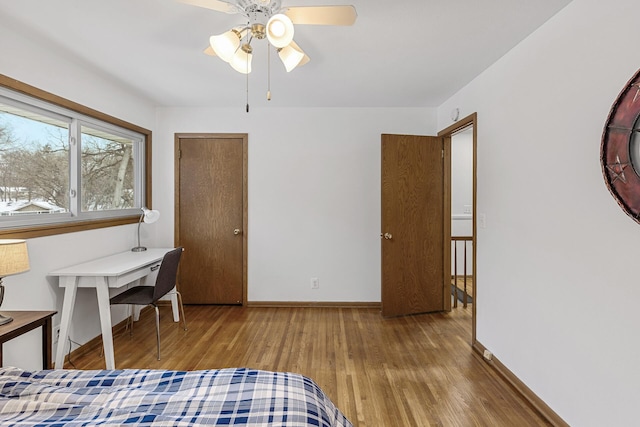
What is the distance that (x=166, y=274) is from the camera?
289cm

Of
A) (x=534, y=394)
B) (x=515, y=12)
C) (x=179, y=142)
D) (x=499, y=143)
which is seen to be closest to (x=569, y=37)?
(x=515, y=12)

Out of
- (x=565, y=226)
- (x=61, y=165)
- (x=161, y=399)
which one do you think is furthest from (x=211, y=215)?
(x=565, y=226)

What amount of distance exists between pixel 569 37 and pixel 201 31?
2.17m

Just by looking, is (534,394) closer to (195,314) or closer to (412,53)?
(412,53)

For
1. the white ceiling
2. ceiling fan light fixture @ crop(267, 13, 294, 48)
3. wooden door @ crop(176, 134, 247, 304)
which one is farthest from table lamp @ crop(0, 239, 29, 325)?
wooden door @ crop(176, 134, 247, 304)

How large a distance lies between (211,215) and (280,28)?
2873mm

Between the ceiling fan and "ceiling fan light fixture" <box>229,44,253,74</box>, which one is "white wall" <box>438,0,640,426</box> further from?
"ceiling fan light fixture" <box>229,44,253,74</box>

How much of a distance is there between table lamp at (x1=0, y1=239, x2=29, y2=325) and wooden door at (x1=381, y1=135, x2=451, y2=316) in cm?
295

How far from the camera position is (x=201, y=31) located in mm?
2184

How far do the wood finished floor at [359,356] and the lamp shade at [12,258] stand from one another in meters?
1.22

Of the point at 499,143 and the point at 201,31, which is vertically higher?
the point at 201,31

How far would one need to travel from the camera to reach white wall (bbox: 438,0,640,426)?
153cm

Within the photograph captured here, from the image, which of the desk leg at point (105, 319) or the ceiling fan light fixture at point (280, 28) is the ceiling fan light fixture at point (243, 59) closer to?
the ceiling fan light fixture at point (280, 28)

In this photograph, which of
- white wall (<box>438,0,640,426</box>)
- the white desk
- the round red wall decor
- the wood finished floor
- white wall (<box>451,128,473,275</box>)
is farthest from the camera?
white wall (<box>451,128,473,275</box>)
